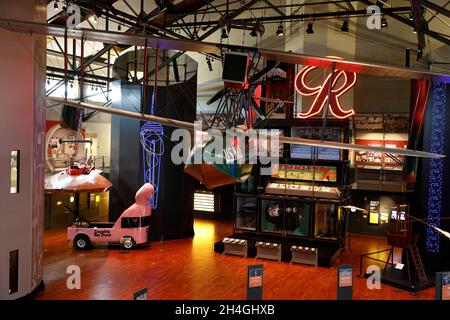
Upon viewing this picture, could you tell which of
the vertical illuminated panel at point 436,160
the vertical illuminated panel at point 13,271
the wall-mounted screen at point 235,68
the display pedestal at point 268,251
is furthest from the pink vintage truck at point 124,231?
the vertical illuminated panel at point 436,160

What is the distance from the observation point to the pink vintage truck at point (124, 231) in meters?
14.8

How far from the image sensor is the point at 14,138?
9195 millimetres

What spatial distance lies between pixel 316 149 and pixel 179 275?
6.82 m

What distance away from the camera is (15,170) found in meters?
9.33

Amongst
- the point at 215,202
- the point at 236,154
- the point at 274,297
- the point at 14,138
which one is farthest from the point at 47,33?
the point at 215,202

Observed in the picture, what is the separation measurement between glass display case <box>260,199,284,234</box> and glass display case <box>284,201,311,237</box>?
0.85 ft

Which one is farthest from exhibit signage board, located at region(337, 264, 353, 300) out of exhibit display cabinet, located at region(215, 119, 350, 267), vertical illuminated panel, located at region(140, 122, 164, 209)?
vertical illuminated panel, located at region(140, 122, 164, 209)

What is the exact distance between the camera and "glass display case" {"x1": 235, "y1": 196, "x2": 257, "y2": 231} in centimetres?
1612

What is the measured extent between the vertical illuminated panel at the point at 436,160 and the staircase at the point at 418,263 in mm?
970

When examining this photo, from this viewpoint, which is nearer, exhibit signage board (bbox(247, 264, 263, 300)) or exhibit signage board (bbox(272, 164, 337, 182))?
exhibit signage board (bbox(247, 264, 263, 300))

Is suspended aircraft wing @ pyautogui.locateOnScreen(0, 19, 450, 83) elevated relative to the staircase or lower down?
elevated

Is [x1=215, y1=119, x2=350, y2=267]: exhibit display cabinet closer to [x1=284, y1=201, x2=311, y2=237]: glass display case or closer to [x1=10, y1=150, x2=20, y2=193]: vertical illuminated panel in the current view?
[x1=284, y1=201, x2=311, y2=237]: glass display case

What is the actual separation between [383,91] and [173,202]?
34.3 feet

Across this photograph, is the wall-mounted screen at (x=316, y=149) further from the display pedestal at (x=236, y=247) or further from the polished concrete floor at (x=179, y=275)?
the display pedestal at (x=236, y=247)
